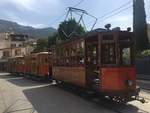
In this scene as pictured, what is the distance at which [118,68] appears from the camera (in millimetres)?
13297

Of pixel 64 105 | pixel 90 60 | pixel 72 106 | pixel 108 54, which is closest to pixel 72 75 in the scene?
pixel 90 60

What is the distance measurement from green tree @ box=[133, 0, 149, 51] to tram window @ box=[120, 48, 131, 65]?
28.3 meters

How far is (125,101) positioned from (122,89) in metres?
0.50

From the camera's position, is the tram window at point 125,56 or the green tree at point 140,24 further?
the green tree at point 140,24

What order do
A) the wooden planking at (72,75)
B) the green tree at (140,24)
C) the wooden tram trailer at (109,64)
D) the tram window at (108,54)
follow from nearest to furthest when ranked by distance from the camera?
1. the wooden tram trailer at (109,64)
2. the tram window at (108,54)
3. the wooden planking at (72,75)
4. the green tree at (140,24)

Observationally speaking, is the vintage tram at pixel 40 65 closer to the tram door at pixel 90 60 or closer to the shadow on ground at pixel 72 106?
the shadow on ground at pixel 72 106

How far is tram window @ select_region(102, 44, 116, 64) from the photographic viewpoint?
1375 cm

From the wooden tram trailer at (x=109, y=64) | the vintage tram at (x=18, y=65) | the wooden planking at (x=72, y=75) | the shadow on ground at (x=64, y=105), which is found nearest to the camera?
the shadow on ground at (x=64, y=105)

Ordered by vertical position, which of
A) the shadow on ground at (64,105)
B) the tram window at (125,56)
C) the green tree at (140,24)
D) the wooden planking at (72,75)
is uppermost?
the green tree at (140,24)

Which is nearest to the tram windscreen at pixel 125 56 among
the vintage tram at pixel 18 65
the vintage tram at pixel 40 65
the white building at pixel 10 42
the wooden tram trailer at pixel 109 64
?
the wooden tram trailer at pixel 109 64

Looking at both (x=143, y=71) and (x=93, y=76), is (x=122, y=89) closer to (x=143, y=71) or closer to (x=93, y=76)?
(x=93, y=76)

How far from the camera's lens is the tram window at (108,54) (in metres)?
13.8

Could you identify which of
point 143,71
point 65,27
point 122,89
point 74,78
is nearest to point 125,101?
point 122,89

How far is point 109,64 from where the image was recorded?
1350 cm
